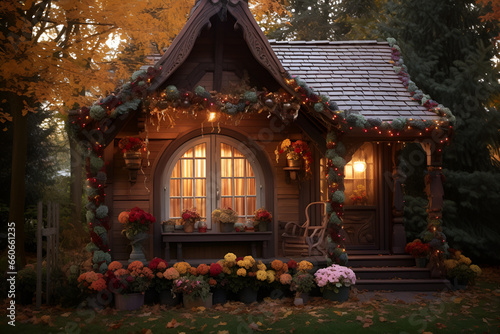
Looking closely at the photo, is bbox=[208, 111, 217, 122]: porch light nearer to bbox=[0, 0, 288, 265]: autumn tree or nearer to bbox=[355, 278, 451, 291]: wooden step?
bbox=[0, 0, 288, 265]: autumn tree

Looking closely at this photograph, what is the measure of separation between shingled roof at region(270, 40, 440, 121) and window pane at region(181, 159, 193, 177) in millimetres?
2739

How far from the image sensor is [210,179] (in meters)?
11.1

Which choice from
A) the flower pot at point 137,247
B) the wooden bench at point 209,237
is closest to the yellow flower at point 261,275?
the wooden bench at point 209,237

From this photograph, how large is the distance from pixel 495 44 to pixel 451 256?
20.0 ft

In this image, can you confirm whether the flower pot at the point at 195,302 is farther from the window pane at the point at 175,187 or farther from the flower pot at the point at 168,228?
the window pane at the point at 175,187

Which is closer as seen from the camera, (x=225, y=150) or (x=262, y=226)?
(x=262, y=226)

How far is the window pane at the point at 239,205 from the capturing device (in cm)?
1121

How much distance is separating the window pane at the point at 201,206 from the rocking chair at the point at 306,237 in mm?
1638

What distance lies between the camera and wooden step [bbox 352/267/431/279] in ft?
34.5

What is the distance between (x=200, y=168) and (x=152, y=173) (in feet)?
3.15

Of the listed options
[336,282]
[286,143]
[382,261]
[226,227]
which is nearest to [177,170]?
[226,227]

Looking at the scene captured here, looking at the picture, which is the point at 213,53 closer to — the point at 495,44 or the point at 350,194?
the point at 350,194

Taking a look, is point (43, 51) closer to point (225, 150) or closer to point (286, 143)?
point (225, 150)

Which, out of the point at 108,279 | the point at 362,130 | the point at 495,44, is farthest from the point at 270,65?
the point at 495,44
